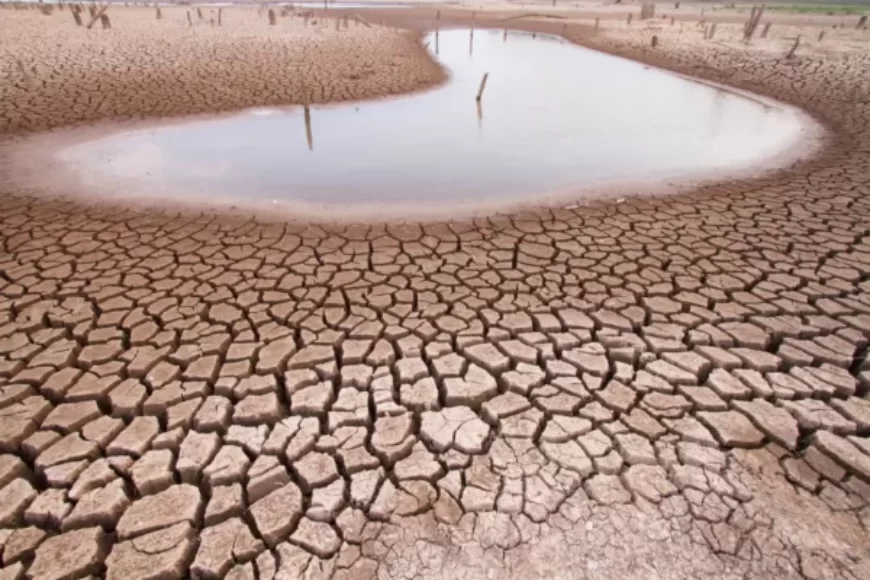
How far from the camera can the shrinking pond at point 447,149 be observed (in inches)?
224

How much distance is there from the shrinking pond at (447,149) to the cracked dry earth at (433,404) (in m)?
1.34

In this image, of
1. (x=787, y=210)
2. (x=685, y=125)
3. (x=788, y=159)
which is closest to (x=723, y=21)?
(x=685, y=125)

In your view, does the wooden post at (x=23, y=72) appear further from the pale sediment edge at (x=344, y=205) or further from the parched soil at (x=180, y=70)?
the pale sediment edge at (x=344, y=205)

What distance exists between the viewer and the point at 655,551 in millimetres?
1981

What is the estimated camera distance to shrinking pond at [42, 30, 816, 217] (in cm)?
568

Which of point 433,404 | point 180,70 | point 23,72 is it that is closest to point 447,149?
point 433,404

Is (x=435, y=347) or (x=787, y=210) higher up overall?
(x=787, y=210)

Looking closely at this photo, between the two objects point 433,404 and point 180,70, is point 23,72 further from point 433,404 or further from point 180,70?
point 433,404

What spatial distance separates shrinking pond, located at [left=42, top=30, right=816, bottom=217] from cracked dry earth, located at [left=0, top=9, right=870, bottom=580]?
1341mm

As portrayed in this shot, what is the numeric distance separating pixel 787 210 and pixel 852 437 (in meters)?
3.33

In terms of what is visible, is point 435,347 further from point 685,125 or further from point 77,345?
point 685,125

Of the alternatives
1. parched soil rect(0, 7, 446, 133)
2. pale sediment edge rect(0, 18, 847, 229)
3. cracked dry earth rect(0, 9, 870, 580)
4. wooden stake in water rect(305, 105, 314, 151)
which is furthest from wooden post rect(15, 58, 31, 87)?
cracked dry earth rect(0, 9, 870, 580)

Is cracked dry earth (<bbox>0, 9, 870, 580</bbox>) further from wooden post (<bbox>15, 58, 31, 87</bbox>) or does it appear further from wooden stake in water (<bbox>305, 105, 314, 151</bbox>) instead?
wooden post (<bbox>15, 58, 31, 87</bbox>)

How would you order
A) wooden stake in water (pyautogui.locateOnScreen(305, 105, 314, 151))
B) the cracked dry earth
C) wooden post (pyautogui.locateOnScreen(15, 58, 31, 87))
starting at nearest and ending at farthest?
the cracked dry earth
wooden stake in water (pyautogui.locateOnScreen(305, 105, 314, 151))
wooden post (pyautogui.locateOnScreen(15, 58, 31, 87))
